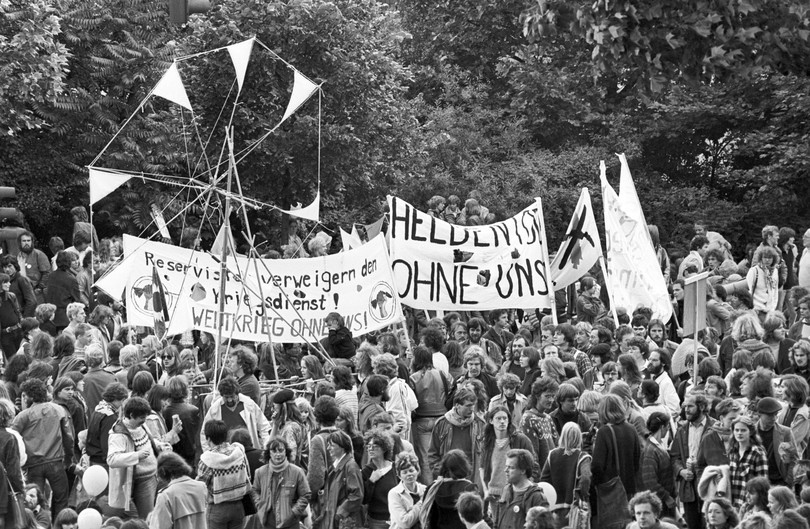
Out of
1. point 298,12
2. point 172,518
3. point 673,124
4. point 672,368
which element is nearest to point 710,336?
point 672,368

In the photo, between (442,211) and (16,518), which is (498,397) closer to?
(16,518)

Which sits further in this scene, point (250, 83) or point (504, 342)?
point (250, 83)

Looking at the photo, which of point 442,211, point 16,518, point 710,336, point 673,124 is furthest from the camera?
point 673,124

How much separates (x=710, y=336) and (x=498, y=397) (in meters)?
4.93

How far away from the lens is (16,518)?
39.0 feet

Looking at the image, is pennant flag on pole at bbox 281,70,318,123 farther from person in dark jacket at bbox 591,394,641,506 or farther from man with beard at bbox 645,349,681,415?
person in dark jacket at bbox 591,394,641,506

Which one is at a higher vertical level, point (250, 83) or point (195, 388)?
point (250, 83)

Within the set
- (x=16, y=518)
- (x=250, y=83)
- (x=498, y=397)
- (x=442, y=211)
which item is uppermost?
(x=250, y=83)

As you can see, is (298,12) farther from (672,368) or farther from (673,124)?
(672,368)

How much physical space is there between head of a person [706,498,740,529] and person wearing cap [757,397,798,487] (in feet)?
4.80

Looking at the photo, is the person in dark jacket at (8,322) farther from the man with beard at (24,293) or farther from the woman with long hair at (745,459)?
the woman with long hair at (745,459)

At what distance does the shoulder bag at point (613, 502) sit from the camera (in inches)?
459

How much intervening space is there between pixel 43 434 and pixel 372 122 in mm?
14138

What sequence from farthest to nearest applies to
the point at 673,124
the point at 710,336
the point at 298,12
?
the point at 673,124
the point at 298,12
the point at 710,336
